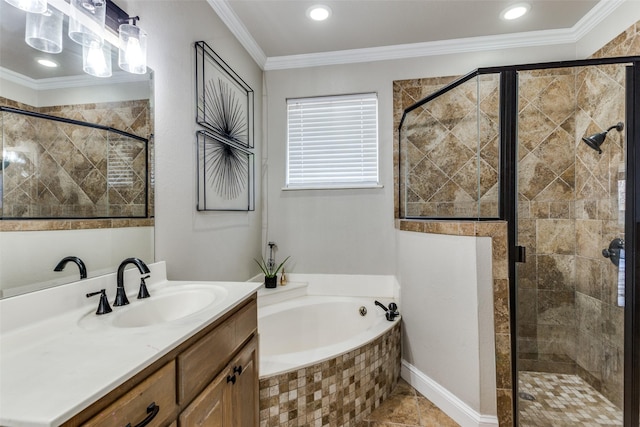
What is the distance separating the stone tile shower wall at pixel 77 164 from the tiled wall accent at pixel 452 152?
1.80 m

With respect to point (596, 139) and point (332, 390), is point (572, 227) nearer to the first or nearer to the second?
point (596, 139)

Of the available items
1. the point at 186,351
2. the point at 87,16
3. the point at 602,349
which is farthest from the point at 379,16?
the point at 602,349

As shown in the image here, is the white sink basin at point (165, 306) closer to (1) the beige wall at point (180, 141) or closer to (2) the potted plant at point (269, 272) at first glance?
(1) the beige wall at point (180, 141)

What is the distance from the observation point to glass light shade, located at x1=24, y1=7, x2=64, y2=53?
0.87 m

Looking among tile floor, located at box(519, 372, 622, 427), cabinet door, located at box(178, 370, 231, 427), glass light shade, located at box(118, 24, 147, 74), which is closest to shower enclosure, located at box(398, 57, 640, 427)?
tile floor, located at box(519, 372, 622, 427)

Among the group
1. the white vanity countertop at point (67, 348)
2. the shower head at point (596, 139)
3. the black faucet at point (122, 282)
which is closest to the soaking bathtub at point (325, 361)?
the white vanity countertop at point (67, 348)

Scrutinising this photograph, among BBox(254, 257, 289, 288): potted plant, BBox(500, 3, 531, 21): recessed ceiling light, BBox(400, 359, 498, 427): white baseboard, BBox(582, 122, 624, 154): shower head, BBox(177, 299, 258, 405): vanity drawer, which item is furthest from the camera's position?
BBox(254, 257, 289, 288): potted plant

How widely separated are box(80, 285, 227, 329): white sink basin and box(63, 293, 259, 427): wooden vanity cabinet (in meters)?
0.15

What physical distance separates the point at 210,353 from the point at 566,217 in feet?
6.81

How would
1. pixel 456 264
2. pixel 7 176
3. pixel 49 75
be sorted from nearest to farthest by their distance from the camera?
pixel 7 176 < pixel 49 75 < pixel 456 264

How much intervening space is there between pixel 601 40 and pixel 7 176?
134 inches

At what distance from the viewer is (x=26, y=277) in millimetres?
863

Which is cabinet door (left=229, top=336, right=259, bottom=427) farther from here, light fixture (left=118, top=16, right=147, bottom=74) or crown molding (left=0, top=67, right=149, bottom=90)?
light fixture (left=118, top=16, right=147, bottom=74)

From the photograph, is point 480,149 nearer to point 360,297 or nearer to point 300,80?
point 360,297
